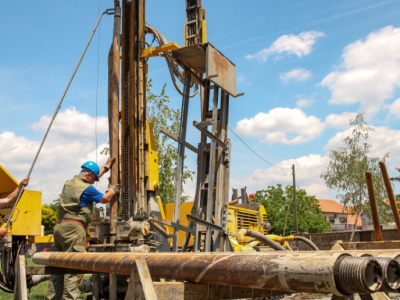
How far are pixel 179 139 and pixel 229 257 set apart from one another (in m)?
5.16

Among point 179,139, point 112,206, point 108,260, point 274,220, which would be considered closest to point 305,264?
point 108,260

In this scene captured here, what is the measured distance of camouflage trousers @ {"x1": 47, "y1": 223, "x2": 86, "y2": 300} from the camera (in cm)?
560

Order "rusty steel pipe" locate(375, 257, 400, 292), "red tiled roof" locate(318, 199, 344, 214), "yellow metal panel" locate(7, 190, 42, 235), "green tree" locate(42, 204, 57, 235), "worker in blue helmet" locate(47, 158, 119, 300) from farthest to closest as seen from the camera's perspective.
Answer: "red tiled roof" locate(318, 199, 344, 214), "green tree" locate(42, 204, 57, 235), "yellow metal panel" locate(7, 190, 42, 235), "worker in blue helmet" locate(47, 158, 119, 300), "rusty steel pipe" locate(375, 257, 400, 292)

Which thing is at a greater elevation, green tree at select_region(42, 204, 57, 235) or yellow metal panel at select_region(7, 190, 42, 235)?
green tree at select_region(42, 204, 57, 235)

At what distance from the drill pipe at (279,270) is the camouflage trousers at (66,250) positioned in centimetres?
277

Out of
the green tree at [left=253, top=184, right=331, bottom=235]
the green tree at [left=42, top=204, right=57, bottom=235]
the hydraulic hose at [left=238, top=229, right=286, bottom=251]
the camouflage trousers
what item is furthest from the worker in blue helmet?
the green tree at [left=42, top=204, right=57, bottom=235]

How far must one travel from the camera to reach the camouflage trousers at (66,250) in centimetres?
560

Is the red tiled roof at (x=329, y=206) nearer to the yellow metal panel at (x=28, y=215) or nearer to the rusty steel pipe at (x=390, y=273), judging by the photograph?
the yellow metal panel at (x=28, y=215)

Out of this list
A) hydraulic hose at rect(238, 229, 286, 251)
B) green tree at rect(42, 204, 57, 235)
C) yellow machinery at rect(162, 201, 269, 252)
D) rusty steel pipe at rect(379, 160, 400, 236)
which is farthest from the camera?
green tree at rect(42, 204, 57, 235)

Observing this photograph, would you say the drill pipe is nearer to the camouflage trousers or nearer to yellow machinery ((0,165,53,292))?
the camouflage trousers

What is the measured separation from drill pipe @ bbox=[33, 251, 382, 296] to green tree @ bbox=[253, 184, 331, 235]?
142 ft

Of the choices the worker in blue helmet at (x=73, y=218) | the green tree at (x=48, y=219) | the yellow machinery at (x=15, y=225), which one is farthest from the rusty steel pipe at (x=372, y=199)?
the green tree at (x=48, y=219)

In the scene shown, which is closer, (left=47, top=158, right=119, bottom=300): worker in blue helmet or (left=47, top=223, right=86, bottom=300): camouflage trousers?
(left=47, top=223, right=86, bottom=300): camouflage trousers

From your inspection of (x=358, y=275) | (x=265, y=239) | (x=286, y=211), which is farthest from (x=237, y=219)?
(x=286, y=211)
